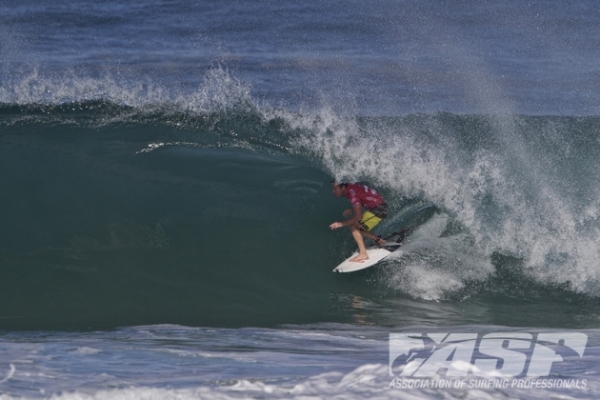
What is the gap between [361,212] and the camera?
9.55 meters

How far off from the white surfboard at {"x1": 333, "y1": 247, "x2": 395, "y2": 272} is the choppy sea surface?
0.19 m

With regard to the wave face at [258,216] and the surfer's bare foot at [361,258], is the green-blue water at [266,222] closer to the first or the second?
the wave face at [258,216]

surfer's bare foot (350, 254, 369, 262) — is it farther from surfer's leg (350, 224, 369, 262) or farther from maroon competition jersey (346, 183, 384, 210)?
maroon competition jersey (346, 183, 384, 210)

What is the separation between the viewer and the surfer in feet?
31.4

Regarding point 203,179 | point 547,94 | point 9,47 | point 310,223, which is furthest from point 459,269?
point 9,47

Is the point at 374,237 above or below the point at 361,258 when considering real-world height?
above

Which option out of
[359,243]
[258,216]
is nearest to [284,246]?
[258,216]

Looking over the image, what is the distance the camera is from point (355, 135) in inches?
470

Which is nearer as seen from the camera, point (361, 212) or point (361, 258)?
point (361, 212)

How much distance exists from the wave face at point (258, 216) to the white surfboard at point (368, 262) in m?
0.21

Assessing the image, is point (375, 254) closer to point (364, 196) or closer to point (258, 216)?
point (364, 196)

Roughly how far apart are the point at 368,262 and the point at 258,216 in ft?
5.99

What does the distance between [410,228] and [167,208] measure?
3.27 metres

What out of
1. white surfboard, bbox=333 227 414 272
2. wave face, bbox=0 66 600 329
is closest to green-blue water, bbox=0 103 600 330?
wave face, bbox=0 66 600 329
